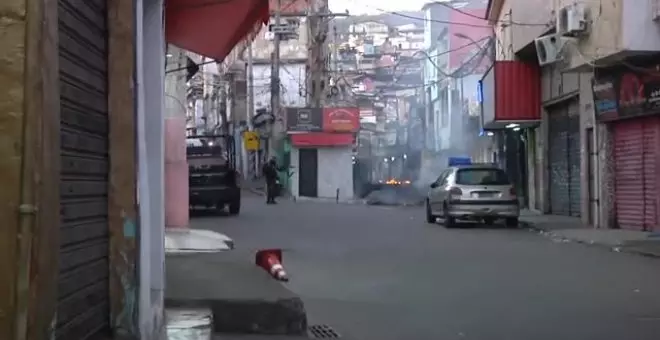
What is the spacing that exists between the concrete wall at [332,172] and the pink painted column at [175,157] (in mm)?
33203

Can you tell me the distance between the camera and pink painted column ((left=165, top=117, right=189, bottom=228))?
50.7 feet

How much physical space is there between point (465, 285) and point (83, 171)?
843 cm

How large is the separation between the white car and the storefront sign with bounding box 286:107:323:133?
23.3 m

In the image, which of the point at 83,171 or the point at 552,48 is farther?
the point at 552,48

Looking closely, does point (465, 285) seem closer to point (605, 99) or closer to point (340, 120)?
point (605, 99)

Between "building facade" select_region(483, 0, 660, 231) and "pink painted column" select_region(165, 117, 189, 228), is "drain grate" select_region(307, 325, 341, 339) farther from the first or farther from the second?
"building facade" select_region(483, 0, 660, 231)

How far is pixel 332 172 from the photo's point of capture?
49.5m

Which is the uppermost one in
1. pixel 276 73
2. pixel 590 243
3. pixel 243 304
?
pixel 276 73

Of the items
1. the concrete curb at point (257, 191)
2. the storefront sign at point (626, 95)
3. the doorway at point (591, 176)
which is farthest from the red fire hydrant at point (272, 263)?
the concrete curb at point (257, 191)

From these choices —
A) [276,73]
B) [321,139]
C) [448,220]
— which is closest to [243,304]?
[448,220]

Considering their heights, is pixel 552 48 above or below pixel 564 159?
above

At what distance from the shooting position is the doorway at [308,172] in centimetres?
4975

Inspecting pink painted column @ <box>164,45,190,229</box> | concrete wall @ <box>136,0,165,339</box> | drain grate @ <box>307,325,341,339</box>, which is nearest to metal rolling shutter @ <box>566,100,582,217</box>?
pink painted column @ <box>164,45,190,229</box>

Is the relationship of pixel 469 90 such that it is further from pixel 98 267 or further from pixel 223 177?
pixel 98 267
